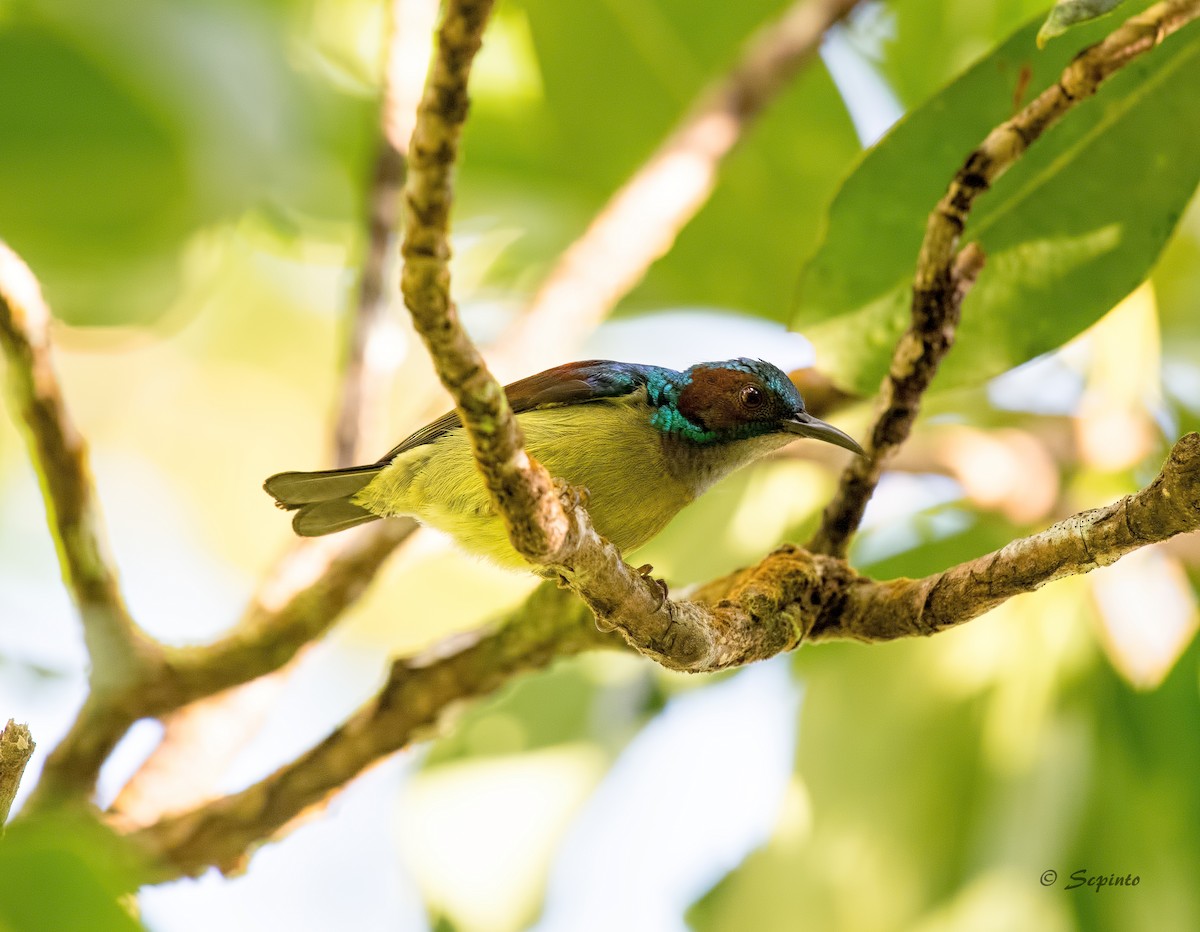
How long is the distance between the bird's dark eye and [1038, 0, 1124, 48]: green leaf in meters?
2.02

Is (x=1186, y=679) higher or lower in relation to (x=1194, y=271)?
lower

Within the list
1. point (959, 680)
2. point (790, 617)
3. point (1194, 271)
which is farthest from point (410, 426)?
point (1194, 271)

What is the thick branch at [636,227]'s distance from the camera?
4855 mm

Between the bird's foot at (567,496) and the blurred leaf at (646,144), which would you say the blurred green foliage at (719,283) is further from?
the bird's foot at (567,496)

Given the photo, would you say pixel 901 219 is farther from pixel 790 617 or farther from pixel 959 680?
pixel 959 680

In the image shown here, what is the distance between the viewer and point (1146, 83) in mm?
3395

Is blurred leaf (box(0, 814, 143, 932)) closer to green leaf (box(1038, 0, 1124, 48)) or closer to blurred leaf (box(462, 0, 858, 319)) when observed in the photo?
green leaf (box(1038, 0, 1124, 48))

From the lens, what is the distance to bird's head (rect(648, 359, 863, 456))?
439 centimetres

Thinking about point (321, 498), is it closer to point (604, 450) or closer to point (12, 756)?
point (604, 450)

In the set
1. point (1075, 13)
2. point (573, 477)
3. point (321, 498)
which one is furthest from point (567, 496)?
point (321, 498)

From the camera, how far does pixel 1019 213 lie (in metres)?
Result: 3.55

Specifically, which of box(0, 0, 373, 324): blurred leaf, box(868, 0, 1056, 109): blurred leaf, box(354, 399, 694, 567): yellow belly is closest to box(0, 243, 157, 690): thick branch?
box(354, 399, 694, 567): yellow belly

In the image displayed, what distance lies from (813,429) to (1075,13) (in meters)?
2.00

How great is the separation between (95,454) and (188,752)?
14.1 feet
